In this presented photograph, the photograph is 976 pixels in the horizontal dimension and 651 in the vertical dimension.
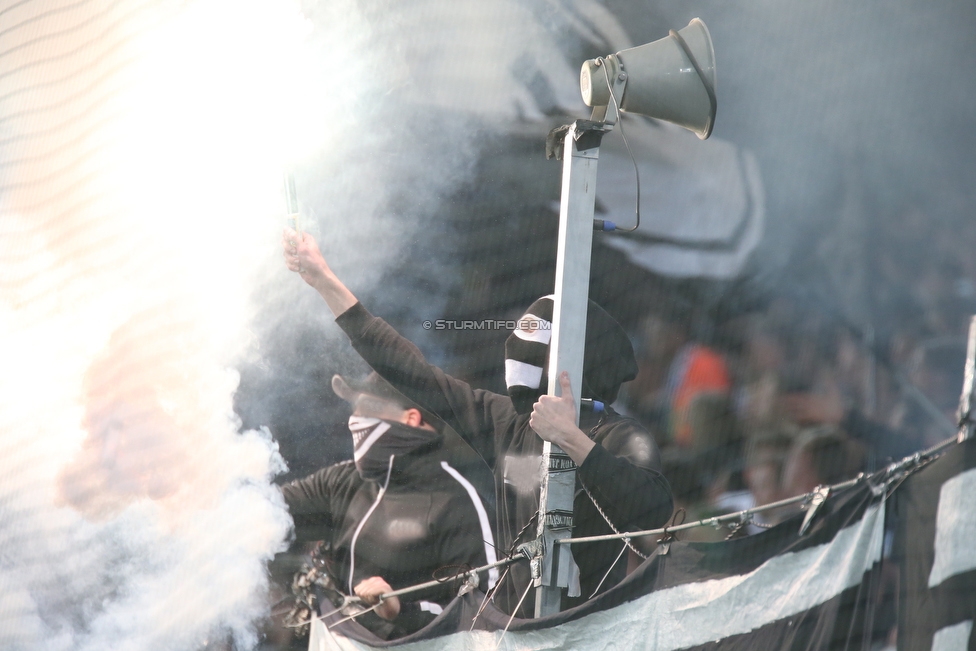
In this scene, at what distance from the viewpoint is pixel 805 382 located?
8.77ft

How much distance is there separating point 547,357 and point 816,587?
3.45 ft

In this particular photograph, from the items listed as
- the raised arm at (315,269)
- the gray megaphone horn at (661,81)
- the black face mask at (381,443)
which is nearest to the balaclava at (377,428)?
the black face mask at (381,443)

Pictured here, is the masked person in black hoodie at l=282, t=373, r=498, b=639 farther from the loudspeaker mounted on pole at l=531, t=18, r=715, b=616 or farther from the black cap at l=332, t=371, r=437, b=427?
the loudspeaker mounted on pole at l=531, t=18, r=715, b=616

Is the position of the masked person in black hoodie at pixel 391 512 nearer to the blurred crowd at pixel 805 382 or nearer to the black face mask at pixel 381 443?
the black face mask at pixel 381 443

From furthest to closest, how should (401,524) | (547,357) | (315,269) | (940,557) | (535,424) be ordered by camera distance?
(315,269), (401,524), (547,357), (535,424), (940,557)

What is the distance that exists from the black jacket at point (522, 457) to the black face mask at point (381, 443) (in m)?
0.10

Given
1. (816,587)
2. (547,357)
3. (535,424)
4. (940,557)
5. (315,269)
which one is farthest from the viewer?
(315,269)

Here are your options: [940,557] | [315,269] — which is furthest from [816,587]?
[315,269]

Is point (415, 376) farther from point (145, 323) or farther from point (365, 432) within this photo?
point (145, 323)

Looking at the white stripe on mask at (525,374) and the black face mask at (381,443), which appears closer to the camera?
the white stripe on mask at (525,374)

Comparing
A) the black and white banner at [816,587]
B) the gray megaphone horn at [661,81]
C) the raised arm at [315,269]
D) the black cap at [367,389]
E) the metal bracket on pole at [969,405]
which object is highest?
the gray megaphone horn at [661,81]

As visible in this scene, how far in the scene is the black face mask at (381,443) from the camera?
270 centimetres

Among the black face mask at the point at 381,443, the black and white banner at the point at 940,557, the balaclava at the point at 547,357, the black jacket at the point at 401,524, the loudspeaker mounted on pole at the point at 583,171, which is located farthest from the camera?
the black face mask at the point at 381,443

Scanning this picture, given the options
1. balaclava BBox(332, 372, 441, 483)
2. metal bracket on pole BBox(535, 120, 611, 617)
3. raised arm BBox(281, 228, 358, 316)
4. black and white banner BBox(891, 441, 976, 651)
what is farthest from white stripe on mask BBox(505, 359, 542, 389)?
black and white banner BBox(891, 441, 976, 651)
